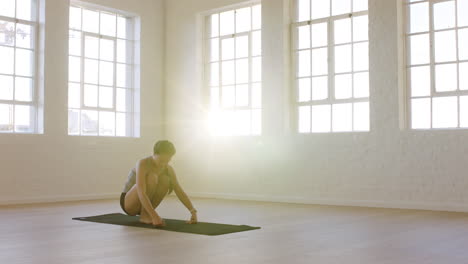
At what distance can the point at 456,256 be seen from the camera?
3.78m

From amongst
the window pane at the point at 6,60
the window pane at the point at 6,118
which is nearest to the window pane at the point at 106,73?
the window pane at the point at 6,60

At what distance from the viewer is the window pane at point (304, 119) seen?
8930mm

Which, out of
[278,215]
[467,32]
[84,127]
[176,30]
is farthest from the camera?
[176,30]

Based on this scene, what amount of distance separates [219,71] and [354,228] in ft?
17.6

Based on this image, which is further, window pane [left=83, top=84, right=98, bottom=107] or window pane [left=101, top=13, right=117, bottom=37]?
window pane [left=101, top=13, right=117, bottom=37]

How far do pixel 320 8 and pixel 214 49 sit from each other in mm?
2302

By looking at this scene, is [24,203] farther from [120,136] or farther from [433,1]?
[433,1]

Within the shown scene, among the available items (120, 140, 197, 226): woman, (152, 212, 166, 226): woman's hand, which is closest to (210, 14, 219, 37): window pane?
(120, 140, 197, 226): woman

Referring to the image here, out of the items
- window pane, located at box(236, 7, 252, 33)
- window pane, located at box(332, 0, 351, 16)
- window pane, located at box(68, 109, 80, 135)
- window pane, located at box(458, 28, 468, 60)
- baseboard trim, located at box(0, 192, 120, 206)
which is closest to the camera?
window pane, located at box(458, 28, 468, 60)

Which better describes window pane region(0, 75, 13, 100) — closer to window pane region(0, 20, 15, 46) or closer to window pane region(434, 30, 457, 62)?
window pane region(0, 20, 15, 46)

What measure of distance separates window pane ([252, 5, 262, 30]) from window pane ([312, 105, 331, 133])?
72.0 inches

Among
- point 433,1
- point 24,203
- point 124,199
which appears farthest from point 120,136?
point 433,1

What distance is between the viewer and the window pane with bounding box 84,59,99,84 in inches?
381

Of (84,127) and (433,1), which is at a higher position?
(433,1)
